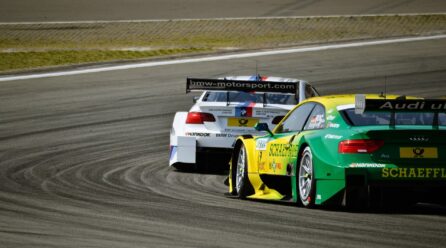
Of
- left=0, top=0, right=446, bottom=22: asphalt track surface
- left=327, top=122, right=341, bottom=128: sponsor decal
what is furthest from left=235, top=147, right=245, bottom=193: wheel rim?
left=0, top=0, right=446, bottom=22: asphalt track surface

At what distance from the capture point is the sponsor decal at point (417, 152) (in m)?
9.45

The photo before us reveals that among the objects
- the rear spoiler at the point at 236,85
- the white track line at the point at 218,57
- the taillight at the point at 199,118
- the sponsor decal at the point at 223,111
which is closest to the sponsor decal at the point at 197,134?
the taillight at the point at 199,118

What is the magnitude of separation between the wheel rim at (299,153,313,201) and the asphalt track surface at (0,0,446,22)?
98.4 feet

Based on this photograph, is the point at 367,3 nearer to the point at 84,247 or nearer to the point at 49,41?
the point at 49,41

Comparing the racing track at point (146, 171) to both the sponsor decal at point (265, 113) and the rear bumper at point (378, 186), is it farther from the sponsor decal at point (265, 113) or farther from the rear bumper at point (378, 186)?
the sponsor decal at point (265, 113)

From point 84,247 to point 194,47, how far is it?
2544 cm

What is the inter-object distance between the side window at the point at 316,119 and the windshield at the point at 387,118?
10.0 inches

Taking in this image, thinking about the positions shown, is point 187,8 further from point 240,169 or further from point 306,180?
point 306,180

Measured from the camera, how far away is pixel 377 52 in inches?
1162

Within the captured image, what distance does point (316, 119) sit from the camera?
10.3 meters

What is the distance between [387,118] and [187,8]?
33183 millimetres

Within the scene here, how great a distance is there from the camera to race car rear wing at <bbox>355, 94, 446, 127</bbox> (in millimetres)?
9367

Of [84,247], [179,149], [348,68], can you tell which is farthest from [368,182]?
[348,68]

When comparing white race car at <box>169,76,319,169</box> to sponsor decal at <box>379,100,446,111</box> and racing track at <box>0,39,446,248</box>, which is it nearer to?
racing track at <box>0,39,446,248</box>
